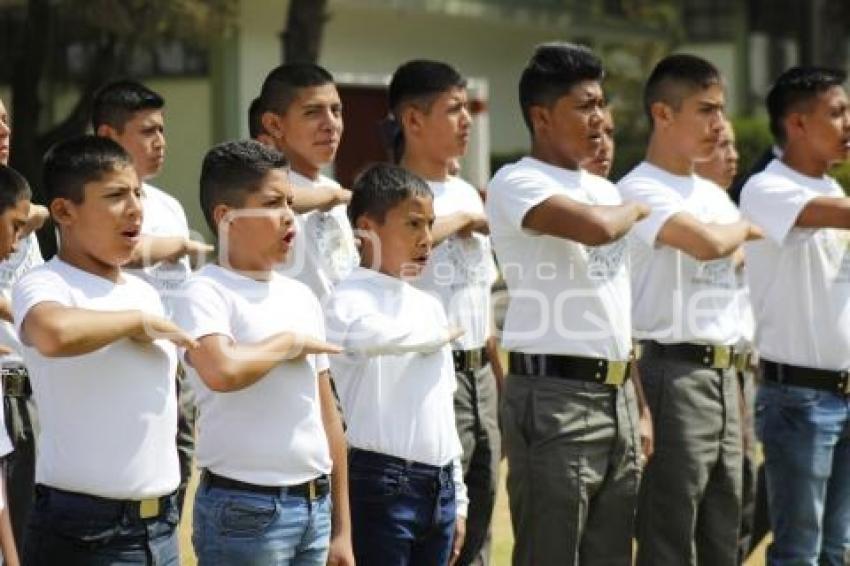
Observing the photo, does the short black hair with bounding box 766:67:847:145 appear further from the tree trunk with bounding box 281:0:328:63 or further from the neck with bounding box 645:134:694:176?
the tree trunk with bounding box 281:0:328:63

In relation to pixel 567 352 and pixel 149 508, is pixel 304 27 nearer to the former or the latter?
pixel 567 352

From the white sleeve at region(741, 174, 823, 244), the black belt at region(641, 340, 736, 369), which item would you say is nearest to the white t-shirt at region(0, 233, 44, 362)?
the black belt at region(641, 340, 736, 369)

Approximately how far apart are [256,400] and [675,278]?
6.75 feet

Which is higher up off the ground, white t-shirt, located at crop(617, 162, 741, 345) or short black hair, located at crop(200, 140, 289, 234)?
short black hair, located at crop(200, 140, 289, 234)

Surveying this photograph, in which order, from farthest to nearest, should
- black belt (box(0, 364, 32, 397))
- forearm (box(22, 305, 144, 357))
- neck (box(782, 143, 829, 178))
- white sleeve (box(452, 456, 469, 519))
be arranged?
neck (box(782, 143, 829, 178))
black belt (box(0, 364, 32, 397))
white sleeve (box(452, 456, 469, 519))
forearm (box(22, 305, 144, 357))

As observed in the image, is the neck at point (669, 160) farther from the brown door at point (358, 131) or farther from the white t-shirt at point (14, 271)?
the brown door at point (358, 131)

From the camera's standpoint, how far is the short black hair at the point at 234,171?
4.57 meters

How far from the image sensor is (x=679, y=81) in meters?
6.17

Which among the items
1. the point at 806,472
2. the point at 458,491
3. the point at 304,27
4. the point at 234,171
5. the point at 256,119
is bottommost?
the point at 806,472

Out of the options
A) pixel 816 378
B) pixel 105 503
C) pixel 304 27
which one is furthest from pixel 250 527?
pixel 304 27

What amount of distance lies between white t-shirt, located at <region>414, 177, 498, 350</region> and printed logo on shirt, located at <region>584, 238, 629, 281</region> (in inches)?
23.2

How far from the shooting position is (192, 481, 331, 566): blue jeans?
4.32m

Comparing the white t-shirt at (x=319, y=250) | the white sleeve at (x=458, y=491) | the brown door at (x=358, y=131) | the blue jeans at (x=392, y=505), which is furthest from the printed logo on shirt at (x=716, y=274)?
the brown door at (x=358, y=131)

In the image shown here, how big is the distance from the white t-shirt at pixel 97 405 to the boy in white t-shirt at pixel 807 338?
2756mm
